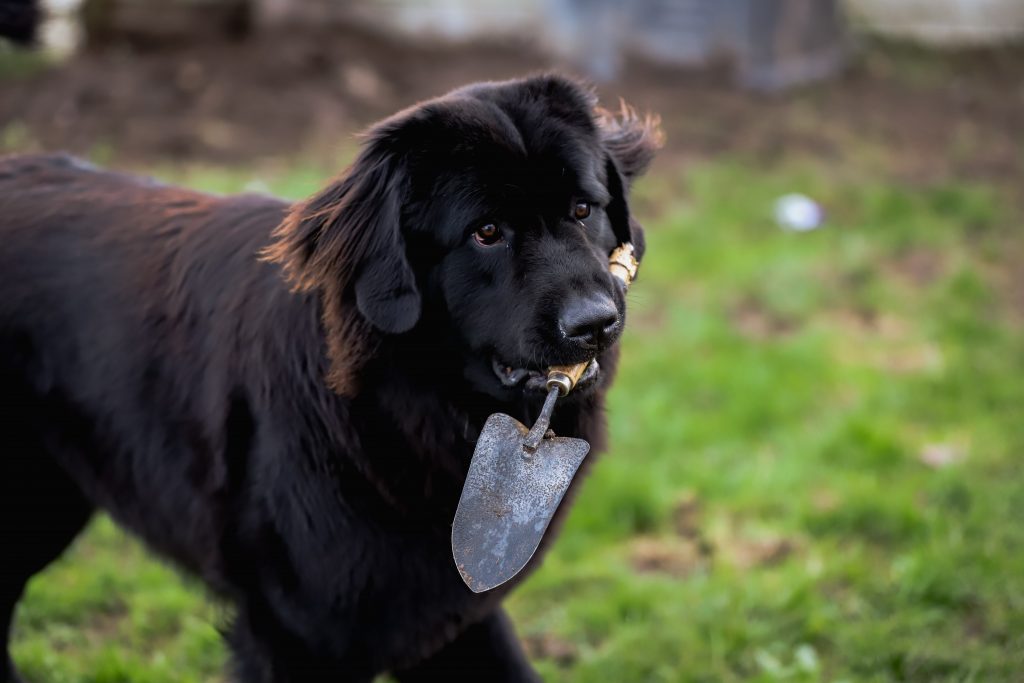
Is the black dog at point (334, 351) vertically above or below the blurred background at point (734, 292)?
above

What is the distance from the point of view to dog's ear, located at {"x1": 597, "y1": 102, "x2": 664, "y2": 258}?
2.82 metres

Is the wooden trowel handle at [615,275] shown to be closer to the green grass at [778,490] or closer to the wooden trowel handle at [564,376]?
the wooden trowel handle at [564,376]

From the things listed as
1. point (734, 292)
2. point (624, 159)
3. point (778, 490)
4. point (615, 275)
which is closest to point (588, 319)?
point (615, 275)

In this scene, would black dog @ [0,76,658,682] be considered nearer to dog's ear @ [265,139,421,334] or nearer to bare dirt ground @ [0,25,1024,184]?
dog's ear @ [265,139,421,334]

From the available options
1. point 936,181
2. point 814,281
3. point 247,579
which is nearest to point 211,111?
point 814,281

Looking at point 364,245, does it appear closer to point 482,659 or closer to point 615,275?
point 615,275

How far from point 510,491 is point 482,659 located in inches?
30.5

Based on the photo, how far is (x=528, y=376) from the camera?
249 cm

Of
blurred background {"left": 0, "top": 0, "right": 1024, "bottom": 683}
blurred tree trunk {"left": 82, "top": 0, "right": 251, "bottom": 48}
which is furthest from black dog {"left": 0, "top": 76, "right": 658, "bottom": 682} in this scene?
blurred tree trunk {"left": 82, "top": 0, "right": 251, "bottom": 48}


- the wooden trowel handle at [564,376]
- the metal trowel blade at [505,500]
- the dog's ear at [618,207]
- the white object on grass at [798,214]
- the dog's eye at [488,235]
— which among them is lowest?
the white object on grass at [798,214]

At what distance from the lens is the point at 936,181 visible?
22.0 feet

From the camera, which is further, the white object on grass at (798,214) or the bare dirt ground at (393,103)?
the bare dirt ground at (393,103)

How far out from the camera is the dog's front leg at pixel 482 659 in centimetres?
297

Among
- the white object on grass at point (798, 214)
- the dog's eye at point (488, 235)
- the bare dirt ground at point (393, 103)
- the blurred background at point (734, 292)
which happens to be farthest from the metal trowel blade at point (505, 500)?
the bare dirt ground at point (393, 103)
